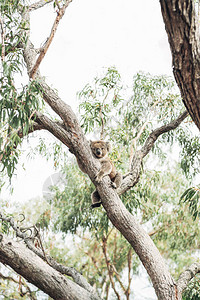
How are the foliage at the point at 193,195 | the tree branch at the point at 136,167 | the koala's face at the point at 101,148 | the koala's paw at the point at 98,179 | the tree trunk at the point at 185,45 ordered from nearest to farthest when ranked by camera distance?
the tree trunk at the point at 185,45 → the koala's paw at the point at 98,179 → the foliage at the point at 193,195 → the tree branch at the point at 136,167 → the koala's face at the point at 101,148

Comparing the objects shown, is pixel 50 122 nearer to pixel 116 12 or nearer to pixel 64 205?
pixel 64 205

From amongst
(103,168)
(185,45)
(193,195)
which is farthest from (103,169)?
(185,45)

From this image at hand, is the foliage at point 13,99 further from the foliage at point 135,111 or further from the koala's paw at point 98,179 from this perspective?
the foliage at point 135,111

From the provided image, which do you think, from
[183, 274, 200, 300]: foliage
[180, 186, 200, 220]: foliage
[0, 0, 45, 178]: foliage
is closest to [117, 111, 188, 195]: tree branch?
[180, 186, 200, 220]: foliage

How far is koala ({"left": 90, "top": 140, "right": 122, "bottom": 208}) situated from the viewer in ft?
9.03

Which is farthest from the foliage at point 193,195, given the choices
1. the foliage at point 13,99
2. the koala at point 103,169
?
the foliage at point 13,99

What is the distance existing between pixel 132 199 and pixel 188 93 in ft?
9.56

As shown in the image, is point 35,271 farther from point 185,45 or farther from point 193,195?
point 185,45

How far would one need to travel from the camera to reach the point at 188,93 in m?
1.37

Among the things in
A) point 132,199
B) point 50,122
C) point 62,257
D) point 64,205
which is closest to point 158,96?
point 132,199

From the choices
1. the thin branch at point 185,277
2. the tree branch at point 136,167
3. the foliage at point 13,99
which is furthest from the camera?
the tree branch at point 136,167

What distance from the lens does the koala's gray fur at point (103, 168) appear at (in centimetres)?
275

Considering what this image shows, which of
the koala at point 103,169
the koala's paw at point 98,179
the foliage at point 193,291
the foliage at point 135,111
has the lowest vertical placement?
the foliage at point 193,291

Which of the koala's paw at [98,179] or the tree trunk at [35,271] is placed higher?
the koala's paw at [98,179]
